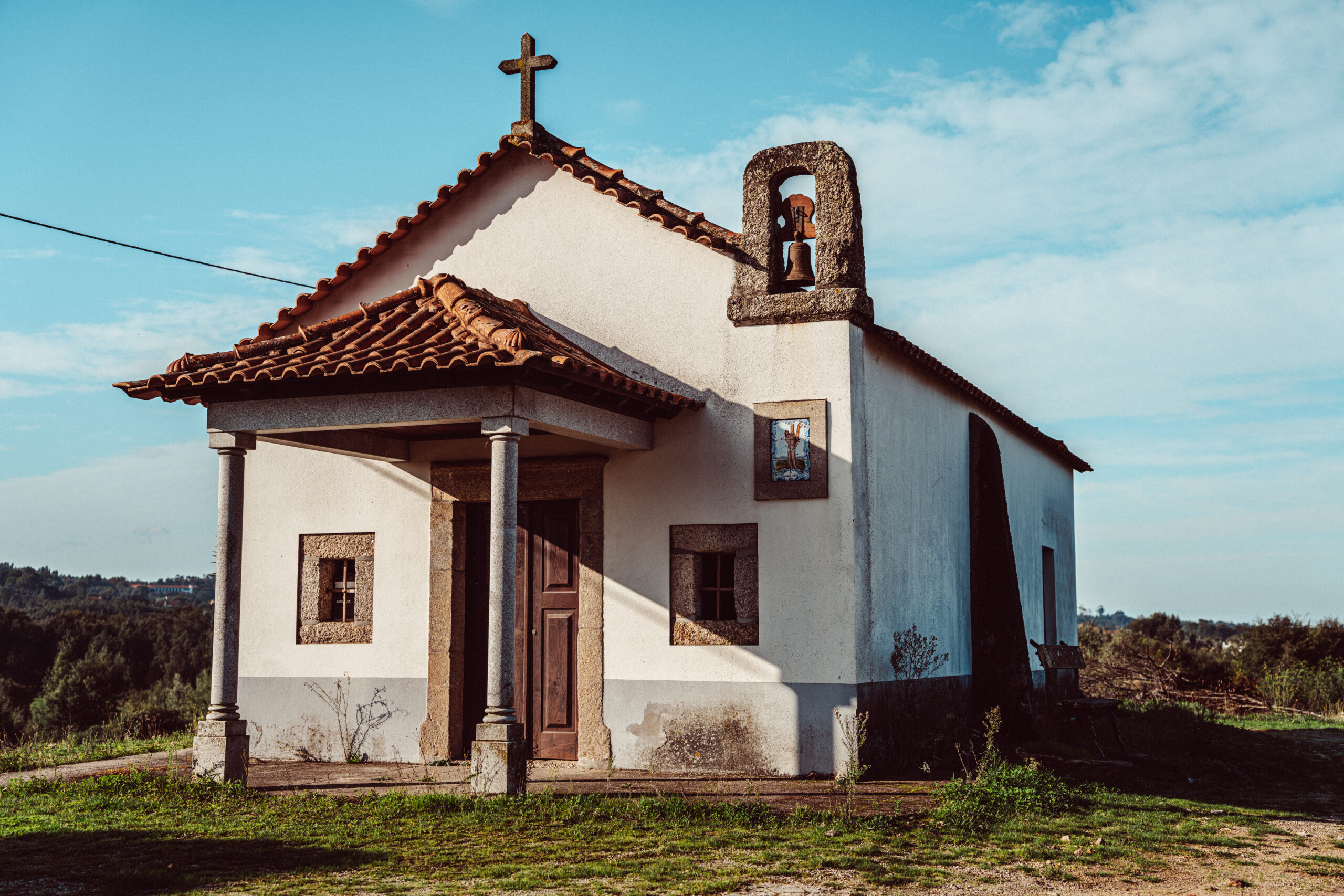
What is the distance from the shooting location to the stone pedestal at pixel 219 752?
28.2 feet

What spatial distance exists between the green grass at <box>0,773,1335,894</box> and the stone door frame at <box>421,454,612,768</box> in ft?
5.59

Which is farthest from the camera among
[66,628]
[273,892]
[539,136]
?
[66,628]

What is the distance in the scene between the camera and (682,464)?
9695 mm

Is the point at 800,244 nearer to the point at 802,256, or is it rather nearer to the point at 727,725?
the point at 802,256

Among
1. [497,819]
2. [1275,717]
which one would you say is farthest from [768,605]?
[1275,717]

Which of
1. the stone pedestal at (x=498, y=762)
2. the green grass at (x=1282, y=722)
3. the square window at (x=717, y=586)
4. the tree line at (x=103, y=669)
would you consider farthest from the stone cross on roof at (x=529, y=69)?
the green grass at (x=1282, y=722)

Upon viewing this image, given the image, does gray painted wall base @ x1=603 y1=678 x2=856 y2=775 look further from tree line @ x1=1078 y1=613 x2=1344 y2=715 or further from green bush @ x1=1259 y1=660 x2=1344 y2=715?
green bush @ x1=1259 y1=660 x2=1344 y2=715

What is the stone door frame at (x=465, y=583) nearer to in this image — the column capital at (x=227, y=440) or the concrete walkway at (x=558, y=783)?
the concrete walkway at (x=558, y=783)

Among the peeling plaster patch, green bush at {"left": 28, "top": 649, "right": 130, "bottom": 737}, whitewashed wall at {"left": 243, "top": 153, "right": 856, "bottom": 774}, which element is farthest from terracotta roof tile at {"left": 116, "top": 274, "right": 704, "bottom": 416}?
green bush at {"left": 28, "top": 649, "right": 130, "bottom": 737}

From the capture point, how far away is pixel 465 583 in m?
10.3

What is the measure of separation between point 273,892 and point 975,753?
632 centimetres

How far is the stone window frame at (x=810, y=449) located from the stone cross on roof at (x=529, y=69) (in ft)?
12.0

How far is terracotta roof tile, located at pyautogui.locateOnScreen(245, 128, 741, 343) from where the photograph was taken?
32.7 feet

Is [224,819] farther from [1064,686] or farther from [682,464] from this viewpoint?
[1064,686]
